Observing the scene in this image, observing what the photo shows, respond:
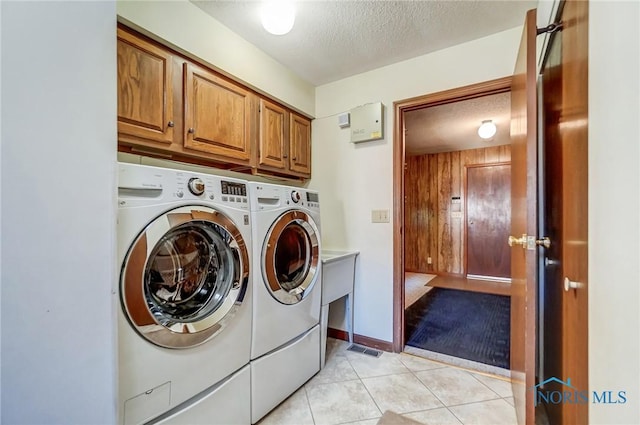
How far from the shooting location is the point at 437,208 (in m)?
4.80

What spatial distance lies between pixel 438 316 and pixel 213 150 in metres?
2.64

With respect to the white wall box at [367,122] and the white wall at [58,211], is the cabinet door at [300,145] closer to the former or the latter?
the white wall box at [367,122]

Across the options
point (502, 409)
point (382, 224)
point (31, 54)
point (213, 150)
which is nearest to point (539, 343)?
point (502, 409)

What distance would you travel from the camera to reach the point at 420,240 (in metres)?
4.99

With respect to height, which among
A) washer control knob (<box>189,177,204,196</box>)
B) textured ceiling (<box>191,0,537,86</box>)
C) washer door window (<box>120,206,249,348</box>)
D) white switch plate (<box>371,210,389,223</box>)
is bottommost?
washer door window (<box>120,206,249,348</box>)

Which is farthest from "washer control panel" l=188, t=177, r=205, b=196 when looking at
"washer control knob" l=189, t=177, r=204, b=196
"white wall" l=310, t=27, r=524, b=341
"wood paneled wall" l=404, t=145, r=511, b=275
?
"wood paneled wall" l=404, t=145, r=511, b=275

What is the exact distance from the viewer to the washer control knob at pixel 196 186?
3.60 ft

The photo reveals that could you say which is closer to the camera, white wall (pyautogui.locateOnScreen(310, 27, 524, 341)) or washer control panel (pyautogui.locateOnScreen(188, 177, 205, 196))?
washer control panel (pyautogui.locateOnScreen(188, 177, 205, 196))

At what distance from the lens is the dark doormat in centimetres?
212

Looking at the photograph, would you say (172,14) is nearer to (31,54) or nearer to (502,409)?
(31,54)

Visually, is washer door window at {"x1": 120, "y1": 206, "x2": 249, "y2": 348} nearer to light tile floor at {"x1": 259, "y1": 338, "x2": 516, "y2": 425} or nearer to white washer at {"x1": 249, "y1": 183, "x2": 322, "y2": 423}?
white washer at {"x1": 249, "y1": 183, "x2": 322, "y2": 423}

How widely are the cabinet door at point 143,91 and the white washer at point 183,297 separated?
1.71 ft

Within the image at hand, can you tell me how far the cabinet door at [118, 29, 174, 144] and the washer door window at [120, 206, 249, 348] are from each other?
63 centimetres
